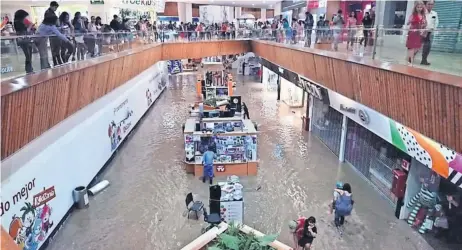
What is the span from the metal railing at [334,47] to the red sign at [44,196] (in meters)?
2.75

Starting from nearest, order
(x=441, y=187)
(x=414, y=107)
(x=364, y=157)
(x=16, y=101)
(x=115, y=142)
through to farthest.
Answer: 1. (x=16, y=101)
2. (x=414, y=107)
3. (x=441, y=187)
4. (x=364, y=157)
5. (x=115, y=142)

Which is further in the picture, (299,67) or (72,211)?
(299,67)

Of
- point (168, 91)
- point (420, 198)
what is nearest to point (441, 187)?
point (420, 198)

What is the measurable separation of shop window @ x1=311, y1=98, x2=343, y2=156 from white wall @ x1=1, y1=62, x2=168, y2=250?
28.4ft

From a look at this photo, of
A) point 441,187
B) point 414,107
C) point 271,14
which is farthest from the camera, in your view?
point 271,14

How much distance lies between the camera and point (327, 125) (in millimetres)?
14688

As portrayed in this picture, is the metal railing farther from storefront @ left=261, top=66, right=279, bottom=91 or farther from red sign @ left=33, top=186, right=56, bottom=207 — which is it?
storefront @ left=261, top=66, right=279, bottom=91

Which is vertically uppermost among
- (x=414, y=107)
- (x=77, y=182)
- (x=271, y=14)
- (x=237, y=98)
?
(x=271, y=14)

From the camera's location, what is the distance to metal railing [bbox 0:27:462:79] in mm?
6250

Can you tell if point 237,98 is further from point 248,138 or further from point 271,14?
point 271,14

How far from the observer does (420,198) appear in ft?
27.7

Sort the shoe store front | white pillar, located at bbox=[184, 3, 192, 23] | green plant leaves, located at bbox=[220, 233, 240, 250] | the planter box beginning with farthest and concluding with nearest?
white pillar, located at bbox=[184, 3, 192, 23] < the shoe store front < the planter box < green plant leaves, located at bbox=[220, 233, 240, 250]

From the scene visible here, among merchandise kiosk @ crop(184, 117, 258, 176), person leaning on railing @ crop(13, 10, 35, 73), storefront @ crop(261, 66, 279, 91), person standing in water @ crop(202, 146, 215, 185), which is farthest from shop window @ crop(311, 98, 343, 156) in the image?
storefront @ crop(261, 66, 279, 91)

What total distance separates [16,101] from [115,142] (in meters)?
8.20
